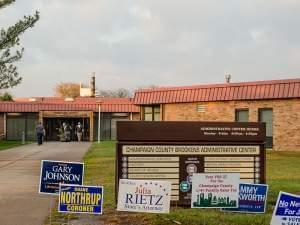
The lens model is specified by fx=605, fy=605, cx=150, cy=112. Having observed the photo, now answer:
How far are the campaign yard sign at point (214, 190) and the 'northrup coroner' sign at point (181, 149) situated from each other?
1.55 metres

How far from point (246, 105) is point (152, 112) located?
10.9 meters

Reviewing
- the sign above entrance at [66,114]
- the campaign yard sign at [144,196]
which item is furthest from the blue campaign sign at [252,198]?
the sign above entrance at [66,114]

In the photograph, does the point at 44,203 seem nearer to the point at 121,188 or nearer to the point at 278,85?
the point at 121,188

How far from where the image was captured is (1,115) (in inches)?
2212

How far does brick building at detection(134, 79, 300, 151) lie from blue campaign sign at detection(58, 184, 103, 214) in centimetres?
2548

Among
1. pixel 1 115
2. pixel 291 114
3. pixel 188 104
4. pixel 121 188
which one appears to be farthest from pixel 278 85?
pixel 1 115

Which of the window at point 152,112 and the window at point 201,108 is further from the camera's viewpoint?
the window at point 152,112

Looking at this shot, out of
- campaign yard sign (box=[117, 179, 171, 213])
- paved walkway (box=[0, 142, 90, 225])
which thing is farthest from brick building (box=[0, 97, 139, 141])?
campaign yard sign (box=[117, 179, 171, 213])

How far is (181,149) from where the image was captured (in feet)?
37.9

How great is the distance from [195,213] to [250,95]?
2556 cm

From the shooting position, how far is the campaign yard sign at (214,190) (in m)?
9.80

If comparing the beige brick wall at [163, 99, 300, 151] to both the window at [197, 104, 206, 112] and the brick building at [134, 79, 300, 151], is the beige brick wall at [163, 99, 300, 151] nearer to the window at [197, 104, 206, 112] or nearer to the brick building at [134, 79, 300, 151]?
the brick building at [134, 79, 300, 151]

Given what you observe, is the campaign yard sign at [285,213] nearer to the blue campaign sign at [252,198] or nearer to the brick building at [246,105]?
the blue campaign sign at [252,198]

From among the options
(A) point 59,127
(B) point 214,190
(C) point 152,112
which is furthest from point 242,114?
(B) point 214,190
